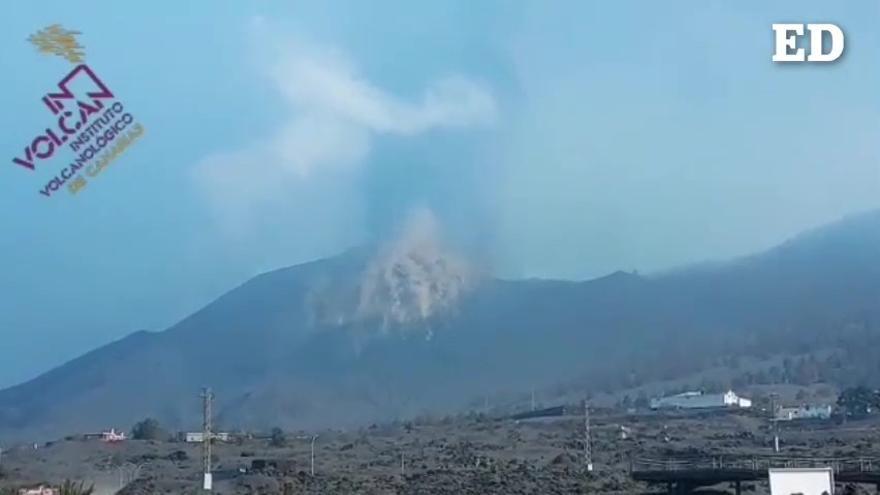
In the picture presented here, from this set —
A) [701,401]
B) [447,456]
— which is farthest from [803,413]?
[447,456]

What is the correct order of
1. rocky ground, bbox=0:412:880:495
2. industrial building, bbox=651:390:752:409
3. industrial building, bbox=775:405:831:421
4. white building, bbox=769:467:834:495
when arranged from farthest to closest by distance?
industrial building, bbox=651:390:752:409
industrial building, bbox=775:405:831:421
rocky ground, bbox=0:412:880:495
white building, bbox=769:467:834:495

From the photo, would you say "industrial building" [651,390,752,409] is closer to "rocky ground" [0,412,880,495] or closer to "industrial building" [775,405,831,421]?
"industrial building" [775,405,831,421]

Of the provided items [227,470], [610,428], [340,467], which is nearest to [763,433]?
[610,428]

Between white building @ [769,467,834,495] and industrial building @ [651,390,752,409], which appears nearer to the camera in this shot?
white building @ [769,467,834,495]

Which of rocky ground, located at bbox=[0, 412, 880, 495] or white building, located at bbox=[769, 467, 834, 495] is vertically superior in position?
rocky ground, located at bbox=[0, 412, 880, 495]

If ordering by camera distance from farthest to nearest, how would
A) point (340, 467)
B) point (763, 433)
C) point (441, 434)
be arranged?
point (441, 434) → point (763, 433) → point (340, 467)

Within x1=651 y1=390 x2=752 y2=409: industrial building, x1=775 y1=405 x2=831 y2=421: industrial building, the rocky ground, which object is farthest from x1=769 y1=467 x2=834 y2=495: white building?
x1=651 y1=390 x2=752 y2=409: industrial building

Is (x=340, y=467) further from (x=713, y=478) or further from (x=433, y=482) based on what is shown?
(x=713, y=478)
